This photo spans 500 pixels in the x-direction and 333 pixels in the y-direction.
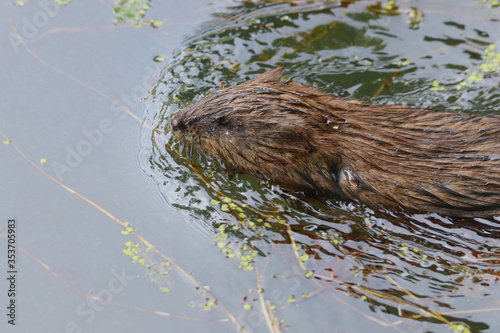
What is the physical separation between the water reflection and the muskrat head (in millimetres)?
223

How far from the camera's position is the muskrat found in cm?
457

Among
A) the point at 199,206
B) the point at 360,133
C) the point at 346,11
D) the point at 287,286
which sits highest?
the point at 346,11

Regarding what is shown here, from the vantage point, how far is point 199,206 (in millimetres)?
5070

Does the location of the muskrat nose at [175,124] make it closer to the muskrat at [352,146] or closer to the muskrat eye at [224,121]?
the muskrat at [352,146]

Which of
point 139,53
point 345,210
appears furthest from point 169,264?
Result: point 139,53

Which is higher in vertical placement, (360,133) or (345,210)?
(360,133)

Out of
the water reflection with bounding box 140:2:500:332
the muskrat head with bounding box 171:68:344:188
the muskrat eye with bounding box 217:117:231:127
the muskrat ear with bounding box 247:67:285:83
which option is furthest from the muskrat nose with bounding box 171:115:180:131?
the muskrat ear with bounding box 247:67:285:83

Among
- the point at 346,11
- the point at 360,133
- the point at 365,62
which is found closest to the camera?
the point at 360,133

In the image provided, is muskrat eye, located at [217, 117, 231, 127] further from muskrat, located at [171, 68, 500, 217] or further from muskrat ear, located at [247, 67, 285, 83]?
muskrat ear, located at [247, 67, 285, 83]

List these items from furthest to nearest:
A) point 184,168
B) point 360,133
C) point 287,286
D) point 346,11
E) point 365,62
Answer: point 346,11 → point 365,62 → point 184,168 → point 360,133 → point 287,286

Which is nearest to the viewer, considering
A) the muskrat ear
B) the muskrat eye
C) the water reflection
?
the water reflection

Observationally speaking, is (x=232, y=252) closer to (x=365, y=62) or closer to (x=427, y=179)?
(x=427, y=179)

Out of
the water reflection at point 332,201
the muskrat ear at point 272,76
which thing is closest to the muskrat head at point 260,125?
the muskrat ear at point 272,76

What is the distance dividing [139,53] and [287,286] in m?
2.99
